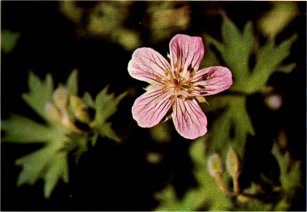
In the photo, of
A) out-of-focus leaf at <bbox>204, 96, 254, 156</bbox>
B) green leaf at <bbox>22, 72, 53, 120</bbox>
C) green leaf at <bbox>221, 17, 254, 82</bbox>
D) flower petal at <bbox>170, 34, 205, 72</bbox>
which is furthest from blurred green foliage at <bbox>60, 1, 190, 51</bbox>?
flower petal at <bbox>170, 34, 205, 72</bbox>

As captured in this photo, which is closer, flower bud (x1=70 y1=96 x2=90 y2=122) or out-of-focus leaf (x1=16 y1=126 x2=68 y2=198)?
flower bud (x1=70 y1=96 x2=90 y2=122)

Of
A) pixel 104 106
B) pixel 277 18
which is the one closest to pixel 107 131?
pixel 104 106

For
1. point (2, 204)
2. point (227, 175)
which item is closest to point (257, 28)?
point (227, 175)

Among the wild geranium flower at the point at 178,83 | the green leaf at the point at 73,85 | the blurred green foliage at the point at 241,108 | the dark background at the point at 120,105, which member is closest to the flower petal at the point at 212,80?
the wild geranium flower at the point at 178,83

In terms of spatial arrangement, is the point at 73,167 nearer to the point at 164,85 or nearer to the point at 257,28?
the point at 164,85

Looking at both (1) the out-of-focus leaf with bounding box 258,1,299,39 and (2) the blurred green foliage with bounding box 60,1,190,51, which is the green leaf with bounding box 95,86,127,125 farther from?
(1) the out-of-focus leaf with bounding box 258,1,299,39

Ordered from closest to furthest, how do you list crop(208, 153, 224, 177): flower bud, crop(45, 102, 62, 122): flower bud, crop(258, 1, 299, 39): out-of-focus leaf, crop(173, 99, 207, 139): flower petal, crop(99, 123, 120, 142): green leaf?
crop(173, 99, 207, 139): flower petal, crop(208, 153, 224, 177): flower bud, crop(99, 123, 120, 142): green leaf, crop(45, 102, 62, 122): flower bud, crop(258, 1, 299, 39): out-of-focus leaf
